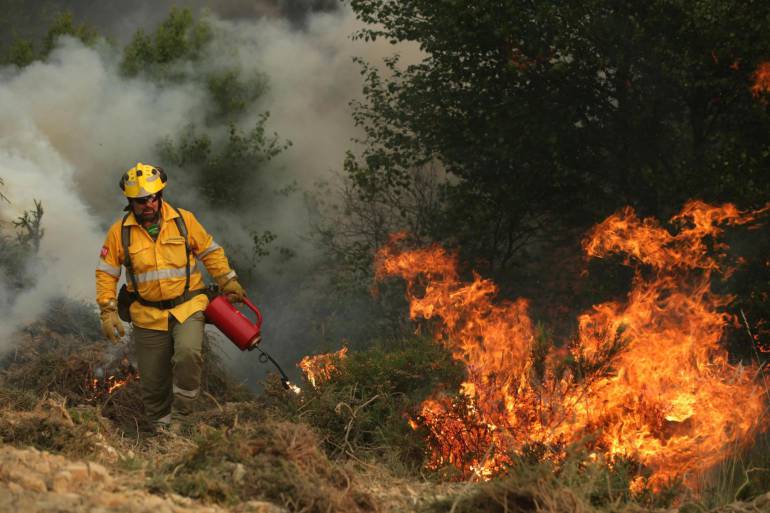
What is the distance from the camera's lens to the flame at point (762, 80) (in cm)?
957

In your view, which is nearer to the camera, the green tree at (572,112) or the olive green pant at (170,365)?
the olive green pant at (170,365)

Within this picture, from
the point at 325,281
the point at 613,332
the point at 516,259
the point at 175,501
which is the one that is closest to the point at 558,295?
the point at 516,259

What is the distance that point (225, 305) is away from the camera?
296 inches

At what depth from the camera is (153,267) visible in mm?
7219

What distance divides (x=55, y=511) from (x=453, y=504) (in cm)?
173

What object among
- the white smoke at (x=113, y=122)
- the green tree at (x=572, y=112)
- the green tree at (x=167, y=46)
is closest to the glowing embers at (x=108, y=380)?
the white smoke at (x=113, y=122)

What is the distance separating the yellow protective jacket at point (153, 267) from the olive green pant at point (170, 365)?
81mm

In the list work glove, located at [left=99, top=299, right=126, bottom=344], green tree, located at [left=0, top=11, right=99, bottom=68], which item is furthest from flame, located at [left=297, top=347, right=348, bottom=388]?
green tree, located at [left=0, top=11, right=99, bottom=68]

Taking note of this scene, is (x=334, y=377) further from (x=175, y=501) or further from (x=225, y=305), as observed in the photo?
(x=175, y=501)

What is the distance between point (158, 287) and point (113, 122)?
9517 mm

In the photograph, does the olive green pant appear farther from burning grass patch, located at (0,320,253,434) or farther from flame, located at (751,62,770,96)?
flame, located at (751,62,770,96)

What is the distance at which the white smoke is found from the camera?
12043 mm

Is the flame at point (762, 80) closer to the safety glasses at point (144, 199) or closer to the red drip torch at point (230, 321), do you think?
the red drip torch at point (230, 321)

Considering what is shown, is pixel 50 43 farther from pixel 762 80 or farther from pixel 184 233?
pixel 762 80
